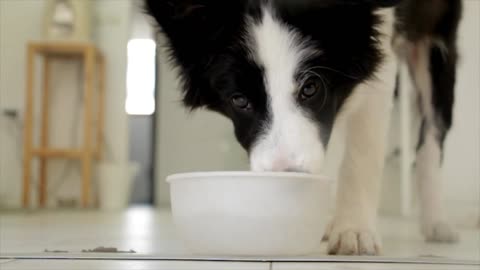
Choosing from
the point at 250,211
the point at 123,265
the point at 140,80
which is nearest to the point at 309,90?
the point at 250,211

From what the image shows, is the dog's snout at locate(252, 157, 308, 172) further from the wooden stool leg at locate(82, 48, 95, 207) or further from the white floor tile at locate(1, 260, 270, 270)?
the wooden stool leg at locate(82, 48, 95, 207)

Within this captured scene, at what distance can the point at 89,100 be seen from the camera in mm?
4883

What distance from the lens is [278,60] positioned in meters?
1.28

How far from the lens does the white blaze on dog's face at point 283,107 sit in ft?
4.09

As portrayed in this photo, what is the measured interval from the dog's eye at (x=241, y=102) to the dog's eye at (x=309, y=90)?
0.12m

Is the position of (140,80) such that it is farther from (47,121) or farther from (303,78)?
(303,78)

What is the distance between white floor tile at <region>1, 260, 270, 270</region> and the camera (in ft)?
3.14

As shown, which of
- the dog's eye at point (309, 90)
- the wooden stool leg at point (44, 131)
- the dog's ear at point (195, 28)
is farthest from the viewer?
the wooden stool leg at point (44, 131)

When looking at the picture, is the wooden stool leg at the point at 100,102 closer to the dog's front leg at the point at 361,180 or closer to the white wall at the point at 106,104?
the white wall at the point at 106,104

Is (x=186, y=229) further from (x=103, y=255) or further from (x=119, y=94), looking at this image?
(x=119, y=94)

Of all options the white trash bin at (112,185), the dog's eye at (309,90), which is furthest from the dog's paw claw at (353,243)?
the white trash bin at (112,185)

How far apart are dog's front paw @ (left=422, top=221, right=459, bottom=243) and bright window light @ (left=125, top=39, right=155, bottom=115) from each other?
3.75 meters

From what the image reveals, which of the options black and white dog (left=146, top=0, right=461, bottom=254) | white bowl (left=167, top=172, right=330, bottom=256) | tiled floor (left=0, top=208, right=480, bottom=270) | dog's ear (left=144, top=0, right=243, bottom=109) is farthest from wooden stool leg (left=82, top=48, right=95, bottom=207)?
white bowl (left=167, top=172, right=330, bottom=256)

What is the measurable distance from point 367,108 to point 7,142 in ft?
12.5
